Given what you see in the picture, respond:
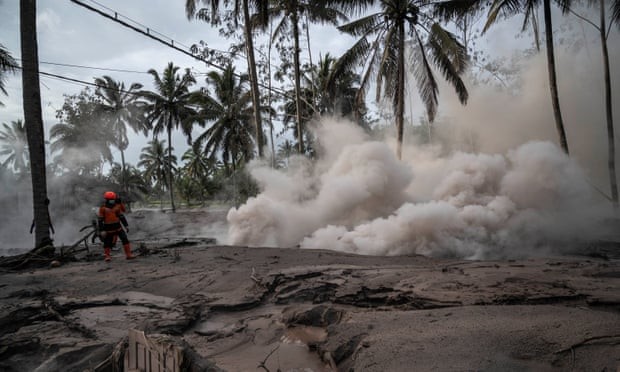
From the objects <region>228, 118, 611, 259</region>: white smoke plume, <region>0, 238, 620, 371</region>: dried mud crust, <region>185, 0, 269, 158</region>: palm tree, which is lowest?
<region>0, 238, 620, 371</region>: dried mud crust

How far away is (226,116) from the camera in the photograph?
992 inches

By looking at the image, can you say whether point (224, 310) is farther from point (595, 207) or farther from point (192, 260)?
point (595, 207)

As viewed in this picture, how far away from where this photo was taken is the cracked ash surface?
112 inches

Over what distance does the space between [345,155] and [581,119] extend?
12801 millimetres

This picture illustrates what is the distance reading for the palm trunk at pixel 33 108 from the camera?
378 inches

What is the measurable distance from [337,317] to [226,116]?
922 inches

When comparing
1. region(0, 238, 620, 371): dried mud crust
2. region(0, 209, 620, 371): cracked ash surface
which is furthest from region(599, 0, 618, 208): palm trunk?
region(0, 238, 620, 371): dried mud crust

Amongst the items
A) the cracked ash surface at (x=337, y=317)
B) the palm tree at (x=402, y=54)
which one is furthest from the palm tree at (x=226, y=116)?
the cracked ash surface at (x=337, y=317)

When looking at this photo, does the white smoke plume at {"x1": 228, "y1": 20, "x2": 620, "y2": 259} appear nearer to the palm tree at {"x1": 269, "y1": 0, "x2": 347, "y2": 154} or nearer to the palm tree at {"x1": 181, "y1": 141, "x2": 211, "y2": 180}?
the palm tree at {"x1": 269, "y1": 0, "x2": 347, "y2": 154}

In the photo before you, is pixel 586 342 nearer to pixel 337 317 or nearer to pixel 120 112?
pixel 337 317

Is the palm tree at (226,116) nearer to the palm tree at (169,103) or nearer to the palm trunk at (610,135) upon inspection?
the palm tree at (169,103)

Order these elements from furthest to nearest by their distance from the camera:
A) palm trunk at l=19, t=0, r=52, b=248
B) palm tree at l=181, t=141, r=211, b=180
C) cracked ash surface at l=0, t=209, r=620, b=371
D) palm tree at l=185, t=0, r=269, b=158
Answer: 1. palm tree at l=181, t=141, r=211, b=180
2. palm tree at l=185, t=0, r=269, b=158
3. palm trunk at l=19, t=0, r=52, b=248
4. cracked ash surface at l=0, t=209, r=620, b=371

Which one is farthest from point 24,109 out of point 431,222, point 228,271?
point 431,222

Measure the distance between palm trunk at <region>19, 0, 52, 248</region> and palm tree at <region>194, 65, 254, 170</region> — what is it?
1528 centimetres
